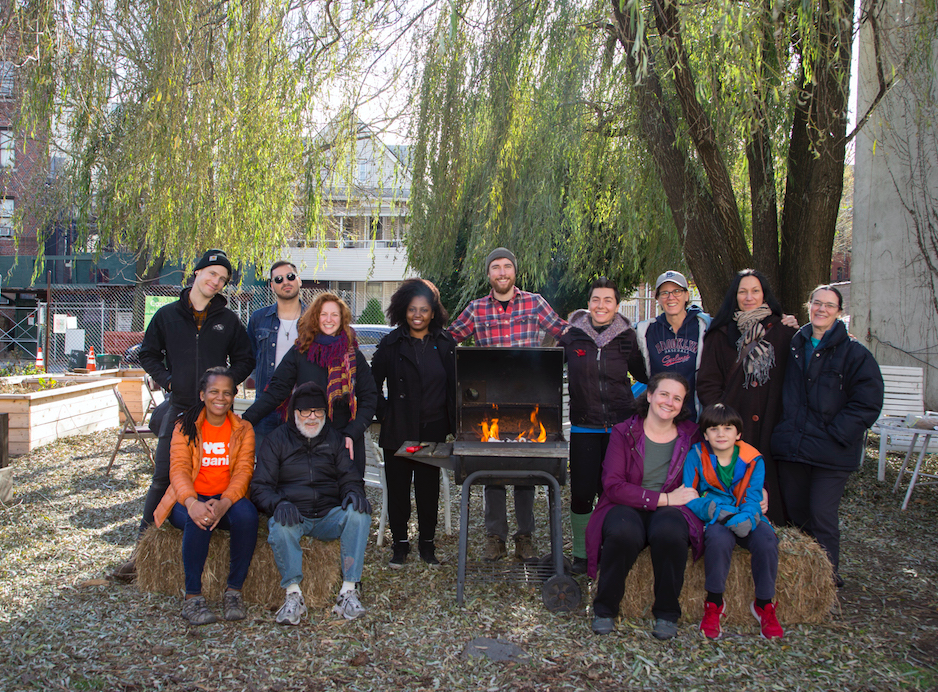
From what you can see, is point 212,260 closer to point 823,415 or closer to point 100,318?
point 823,415

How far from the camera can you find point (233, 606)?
3.44m

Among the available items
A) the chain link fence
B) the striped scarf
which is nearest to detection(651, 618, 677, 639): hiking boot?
the striped scarf

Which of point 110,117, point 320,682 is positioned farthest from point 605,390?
point 110,117

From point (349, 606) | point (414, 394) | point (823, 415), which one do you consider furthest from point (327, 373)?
point (823, 415)

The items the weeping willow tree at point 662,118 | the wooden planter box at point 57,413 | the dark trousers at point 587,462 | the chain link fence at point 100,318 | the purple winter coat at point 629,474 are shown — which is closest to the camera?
the purple winter coat at point 629,474

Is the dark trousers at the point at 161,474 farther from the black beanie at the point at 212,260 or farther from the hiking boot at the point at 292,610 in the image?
the hiking boot at the point at 292,610

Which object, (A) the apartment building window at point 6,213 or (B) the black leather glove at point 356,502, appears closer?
(B) the black leather glove at point 356,502

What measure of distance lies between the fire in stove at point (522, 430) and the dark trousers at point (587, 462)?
19cm

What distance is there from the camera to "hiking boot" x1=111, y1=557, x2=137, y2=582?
3893mm

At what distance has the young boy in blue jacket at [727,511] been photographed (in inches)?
130

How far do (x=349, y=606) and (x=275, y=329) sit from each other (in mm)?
1733

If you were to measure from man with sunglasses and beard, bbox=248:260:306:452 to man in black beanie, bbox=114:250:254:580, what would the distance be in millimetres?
173

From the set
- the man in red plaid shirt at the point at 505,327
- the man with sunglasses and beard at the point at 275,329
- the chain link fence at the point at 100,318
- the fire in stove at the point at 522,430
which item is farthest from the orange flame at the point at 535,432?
the chain link fence at the point at 100,318

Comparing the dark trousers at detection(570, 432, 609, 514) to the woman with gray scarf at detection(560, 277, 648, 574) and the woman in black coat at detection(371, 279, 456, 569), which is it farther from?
the woman in black coat at detection(371, 279, 456, 569)
